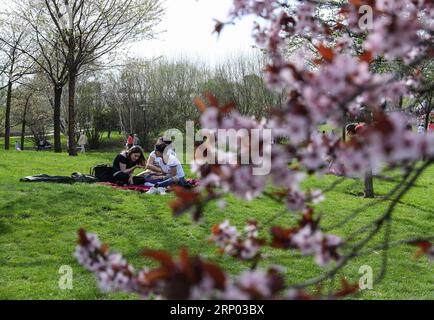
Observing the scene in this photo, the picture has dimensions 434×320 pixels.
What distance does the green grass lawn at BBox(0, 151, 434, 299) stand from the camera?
15.8ft

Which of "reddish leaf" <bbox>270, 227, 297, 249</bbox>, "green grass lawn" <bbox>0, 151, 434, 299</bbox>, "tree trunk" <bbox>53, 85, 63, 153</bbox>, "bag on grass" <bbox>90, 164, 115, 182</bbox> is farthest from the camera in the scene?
"tree trunk" <bbox>53, 85, 63, 153</bbox>

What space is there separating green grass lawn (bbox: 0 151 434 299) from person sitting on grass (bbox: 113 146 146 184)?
2.13ft

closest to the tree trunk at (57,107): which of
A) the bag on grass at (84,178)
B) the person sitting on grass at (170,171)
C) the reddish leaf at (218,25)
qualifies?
the bag on grass at (84,178)

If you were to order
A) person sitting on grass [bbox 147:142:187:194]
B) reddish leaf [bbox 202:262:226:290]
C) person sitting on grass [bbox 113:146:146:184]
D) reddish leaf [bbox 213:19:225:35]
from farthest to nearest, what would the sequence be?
1. person sitting on grass [bbox 113:146:146:184]
2. person sitting on grass [bbox 147:142:187:194]
3. reddish leaf [bbox 213:19:225:35]
4. reddish leaf [bbox 202:262:226:290]

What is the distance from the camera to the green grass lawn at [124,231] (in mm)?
4816

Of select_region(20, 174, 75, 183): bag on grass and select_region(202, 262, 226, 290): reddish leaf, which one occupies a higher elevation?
select_region(202, 262, 226, 290): reddish leaf

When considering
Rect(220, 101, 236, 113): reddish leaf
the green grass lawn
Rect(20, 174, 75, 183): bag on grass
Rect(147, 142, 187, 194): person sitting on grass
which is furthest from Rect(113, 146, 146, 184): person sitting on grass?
Rect(220, 101, 236, 113): reddish leaf

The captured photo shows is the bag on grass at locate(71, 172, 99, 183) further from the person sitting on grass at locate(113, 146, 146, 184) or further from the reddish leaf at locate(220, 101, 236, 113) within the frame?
the reddish leaf at locate(220, 101, 236, 113)

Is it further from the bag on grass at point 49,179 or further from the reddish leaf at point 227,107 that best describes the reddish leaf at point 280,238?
the bag on grass at point 49,179

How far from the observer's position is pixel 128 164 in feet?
30.6

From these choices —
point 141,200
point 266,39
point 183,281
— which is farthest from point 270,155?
point 141,200

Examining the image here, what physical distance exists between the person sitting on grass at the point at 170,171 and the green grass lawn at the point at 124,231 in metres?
0.40

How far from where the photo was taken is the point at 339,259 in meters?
1.63
